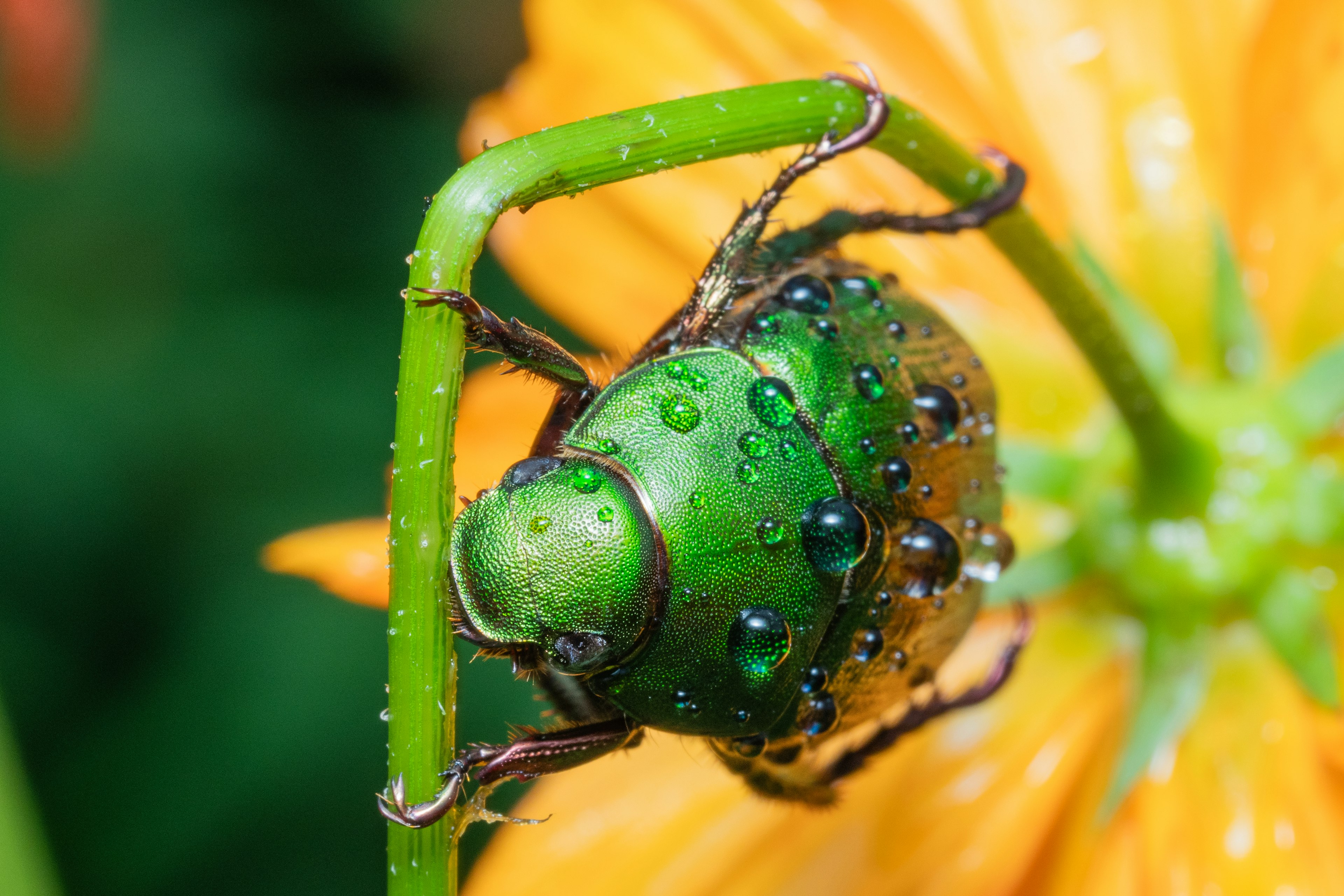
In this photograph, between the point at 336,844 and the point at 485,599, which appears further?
the point at 336,844

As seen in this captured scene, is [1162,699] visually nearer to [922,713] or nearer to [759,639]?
[922,713]

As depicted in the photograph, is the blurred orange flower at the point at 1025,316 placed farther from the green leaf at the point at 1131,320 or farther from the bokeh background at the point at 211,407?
the bokeh background at the point at 211,407

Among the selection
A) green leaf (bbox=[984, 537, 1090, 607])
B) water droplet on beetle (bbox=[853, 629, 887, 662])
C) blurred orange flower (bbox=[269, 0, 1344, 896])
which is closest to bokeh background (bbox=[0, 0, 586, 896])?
blurred orange flower (bbox=[269, 0, 1344, 896])

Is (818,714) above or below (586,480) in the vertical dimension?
below

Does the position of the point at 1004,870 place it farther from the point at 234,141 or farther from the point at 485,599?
the point at 234,141

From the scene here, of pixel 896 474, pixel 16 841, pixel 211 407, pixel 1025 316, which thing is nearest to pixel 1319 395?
pixel 1025 316

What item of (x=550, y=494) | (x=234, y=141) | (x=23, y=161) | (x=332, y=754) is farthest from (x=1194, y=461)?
(x=23, y=161)
